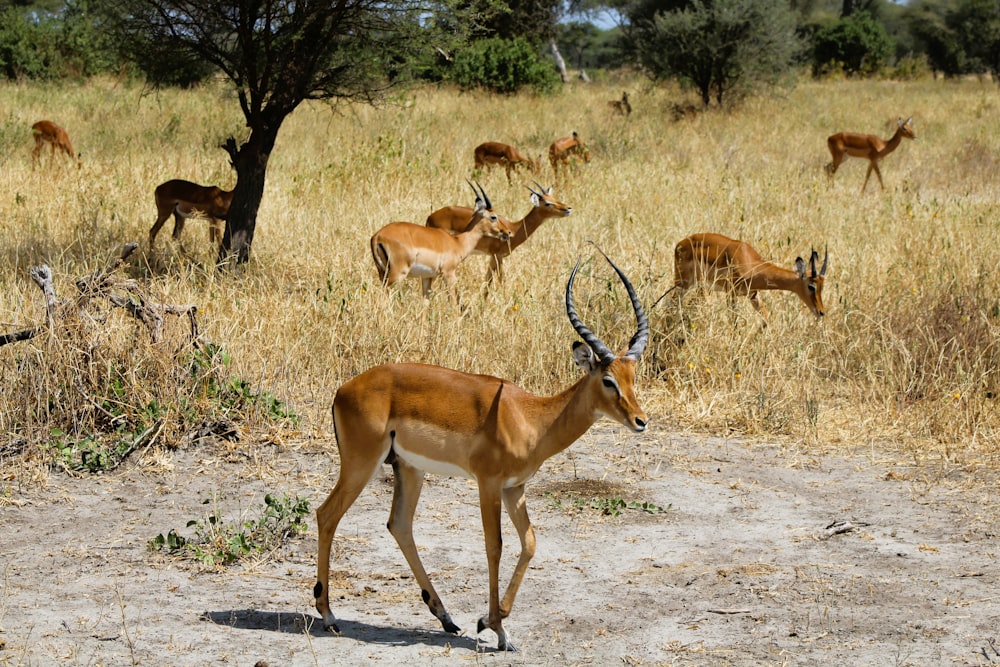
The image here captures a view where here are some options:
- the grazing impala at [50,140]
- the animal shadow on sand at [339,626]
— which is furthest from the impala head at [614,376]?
the grazing impala at [50,140]

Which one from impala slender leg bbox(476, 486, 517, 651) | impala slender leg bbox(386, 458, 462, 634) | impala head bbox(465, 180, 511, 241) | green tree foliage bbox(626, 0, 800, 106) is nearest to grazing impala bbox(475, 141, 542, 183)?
impala head bbox(465, 180, 511, 241)

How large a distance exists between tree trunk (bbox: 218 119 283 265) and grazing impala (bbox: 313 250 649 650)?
19.4 feet

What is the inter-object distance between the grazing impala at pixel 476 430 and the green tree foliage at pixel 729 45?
61.4ft

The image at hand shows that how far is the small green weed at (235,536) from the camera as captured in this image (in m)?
4.86

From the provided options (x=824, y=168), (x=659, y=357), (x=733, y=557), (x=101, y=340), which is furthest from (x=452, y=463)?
(x=824, y=168)

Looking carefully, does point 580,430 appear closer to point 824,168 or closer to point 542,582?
point 542,582

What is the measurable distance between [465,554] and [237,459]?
5.26 ft

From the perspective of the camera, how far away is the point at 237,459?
6078mm

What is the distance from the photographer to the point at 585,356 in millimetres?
4145

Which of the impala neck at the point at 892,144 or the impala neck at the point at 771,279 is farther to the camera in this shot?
the impala neck at the point at 892,144

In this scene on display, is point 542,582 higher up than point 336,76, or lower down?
lower down

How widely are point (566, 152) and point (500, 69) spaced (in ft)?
33.1

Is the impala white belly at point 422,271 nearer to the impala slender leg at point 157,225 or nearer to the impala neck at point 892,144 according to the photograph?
the impala slender leg at point 157,225

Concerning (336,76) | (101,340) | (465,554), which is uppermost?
(336,76)
